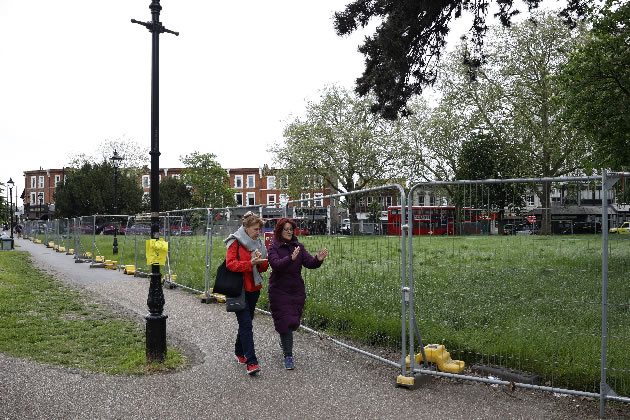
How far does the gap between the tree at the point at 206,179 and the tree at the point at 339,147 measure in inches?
934

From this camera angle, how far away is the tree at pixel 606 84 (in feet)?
46.2

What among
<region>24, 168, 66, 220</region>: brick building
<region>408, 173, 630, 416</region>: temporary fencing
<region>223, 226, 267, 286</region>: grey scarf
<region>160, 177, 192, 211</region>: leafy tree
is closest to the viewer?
<region>408, 173, 630, 416</region>: temporary fencing

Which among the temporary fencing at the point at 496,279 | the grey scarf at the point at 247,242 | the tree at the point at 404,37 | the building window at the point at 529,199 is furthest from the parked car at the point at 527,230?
the tree at the point at 404,37

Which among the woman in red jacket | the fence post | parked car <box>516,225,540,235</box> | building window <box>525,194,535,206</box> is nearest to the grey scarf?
the woman in red jacket

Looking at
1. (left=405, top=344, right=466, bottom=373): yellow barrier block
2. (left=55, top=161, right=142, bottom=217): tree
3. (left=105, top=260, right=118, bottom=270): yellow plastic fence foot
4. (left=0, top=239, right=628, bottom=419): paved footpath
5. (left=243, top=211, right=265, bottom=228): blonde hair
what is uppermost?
(left=55, top=161, right=142, bottom=217): tree

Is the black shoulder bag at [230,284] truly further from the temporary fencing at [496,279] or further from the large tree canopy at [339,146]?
the large tree canopy at [339,146]

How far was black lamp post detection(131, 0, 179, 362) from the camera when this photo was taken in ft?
20.8

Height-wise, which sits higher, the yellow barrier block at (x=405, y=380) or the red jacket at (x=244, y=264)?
the red jacket at (x=244, y=264)

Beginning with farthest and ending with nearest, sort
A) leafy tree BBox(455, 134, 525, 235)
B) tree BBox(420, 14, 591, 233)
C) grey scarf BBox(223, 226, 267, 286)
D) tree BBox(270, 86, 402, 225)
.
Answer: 1. tree BBox(270, 86, 402, 225)
2. leafy tree BBox(455, 134, 525, 235)
3. tree BBox(420, 14, 591, 233)
4. grey scarf BBox(223, 226, 267, 286)

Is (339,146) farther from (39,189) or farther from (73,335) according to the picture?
(39,189)

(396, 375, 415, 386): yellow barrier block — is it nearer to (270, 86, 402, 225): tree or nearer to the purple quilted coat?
the purple quilted coat

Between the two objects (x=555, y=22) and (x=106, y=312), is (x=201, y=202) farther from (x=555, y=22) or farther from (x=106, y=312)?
(x=106, y=312)

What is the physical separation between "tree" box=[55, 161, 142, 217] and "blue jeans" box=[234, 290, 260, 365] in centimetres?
5940

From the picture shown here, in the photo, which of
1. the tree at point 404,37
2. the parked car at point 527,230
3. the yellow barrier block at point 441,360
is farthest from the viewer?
the tree at point 404,37
